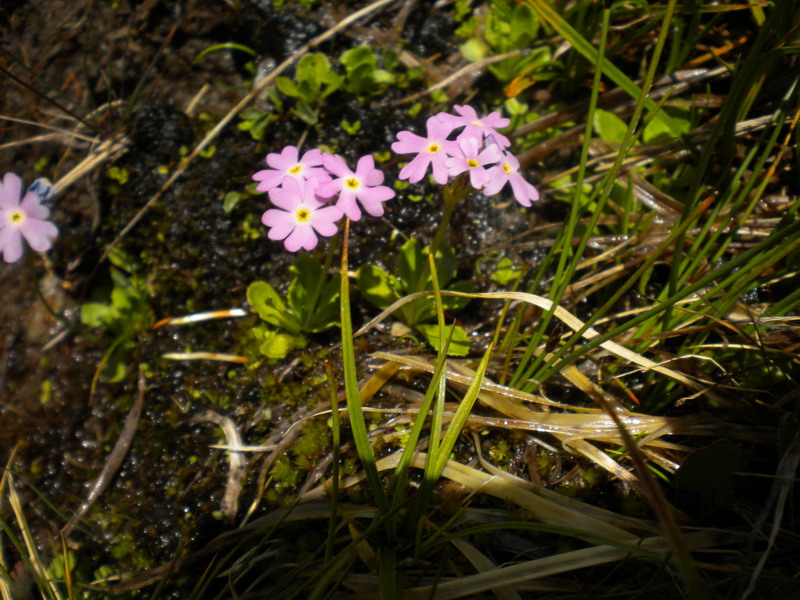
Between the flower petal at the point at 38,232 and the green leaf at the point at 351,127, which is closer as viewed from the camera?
the flower petal at the point at 38,232

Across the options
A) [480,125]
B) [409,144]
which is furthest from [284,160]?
[480,125]

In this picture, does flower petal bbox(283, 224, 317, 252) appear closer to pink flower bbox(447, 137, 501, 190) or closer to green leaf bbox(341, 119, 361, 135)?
pink flower bbox(447, 137, 501, 190)

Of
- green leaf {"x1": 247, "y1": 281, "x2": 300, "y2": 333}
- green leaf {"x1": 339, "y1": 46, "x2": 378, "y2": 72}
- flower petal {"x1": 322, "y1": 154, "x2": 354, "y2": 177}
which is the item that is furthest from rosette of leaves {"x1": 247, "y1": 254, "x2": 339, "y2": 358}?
green leaf {"x1": 339, "y1": 46, "x2": 378, "y2": 72}

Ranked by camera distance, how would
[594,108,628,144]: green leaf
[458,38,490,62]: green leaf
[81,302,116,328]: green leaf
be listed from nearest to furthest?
[594,108,628,144]: green leaf
[81,302,116,328]: green leaf
[458,38,490,62]: green leaf

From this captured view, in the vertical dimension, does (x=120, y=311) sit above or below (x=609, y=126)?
below

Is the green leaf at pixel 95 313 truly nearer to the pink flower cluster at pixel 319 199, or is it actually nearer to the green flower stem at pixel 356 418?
the pink flower cluster at pixel 319 199

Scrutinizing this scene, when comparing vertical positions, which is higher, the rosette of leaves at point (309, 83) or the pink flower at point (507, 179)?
the rosette of leaves at point (309, 83)

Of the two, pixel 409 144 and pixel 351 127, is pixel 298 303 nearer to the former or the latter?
pixel 409 144

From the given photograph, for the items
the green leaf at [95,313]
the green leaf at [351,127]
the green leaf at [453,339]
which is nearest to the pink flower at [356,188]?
the green leaf at [453,339]
